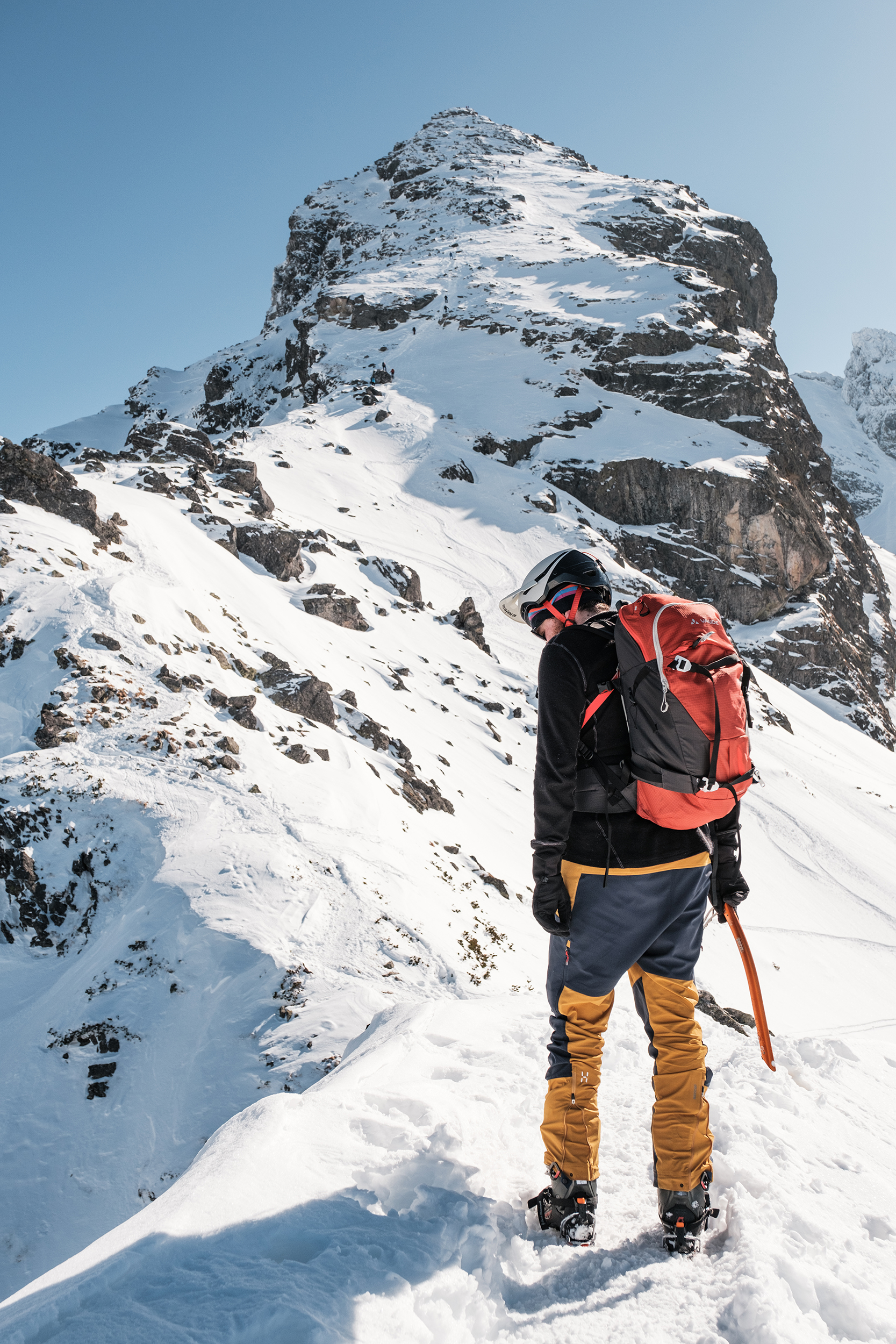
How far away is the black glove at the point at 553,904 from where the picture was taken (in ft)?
8.38

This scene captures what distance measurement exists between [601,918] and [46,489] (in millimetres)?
16280

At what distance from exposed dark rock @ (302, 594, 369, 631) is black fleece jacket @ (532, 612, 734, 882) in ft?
61.7

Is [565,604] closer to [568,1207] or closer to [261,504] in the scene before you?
[568,1207]

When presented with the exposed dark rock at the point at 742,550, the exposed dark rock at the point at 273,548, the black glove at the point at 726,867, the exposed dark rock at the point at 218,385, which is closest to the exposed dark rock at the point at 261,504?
the exposed dark rock at the point at 273,548

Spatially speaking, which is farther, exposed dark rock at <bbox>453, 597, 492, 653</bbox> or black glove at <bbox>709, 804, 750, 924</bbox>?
exposed dark rock at <bbox>453, 597, 492, 653</bbox>

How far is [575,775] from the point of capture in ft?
8.51

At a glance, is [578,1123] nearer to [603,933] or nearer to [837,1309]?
[603,933]

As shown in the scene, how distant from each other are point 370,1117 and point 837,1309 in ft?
5.54

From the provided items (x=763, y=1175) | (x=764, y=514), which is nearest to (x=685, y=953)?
(x=763, y=1175)

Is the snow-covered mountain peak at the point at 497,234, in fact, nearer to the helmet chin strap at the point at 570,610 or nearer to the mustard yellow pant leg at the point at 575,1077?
the helmet chin strap at the point at 570,610

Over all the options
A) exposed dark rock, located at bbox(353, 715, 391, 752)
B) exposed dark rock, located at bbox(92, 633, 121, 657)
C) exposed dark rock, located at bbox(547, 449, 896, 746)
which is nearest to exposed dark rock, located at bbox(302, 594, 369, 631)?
exposed dark rock, located at bbox(353, 715, 391, 752)

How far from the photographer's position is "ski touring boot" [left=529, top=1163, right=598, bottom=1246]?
235cm

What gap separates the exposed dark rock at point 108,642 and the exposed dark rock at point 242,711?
180 cm

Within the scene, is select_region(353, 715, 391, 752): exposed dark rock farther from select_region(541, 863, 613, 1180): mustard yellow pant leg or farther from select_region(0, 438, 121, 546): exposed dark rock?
select_region(541, 863, 613, 1180): mustard yellow pant leg
